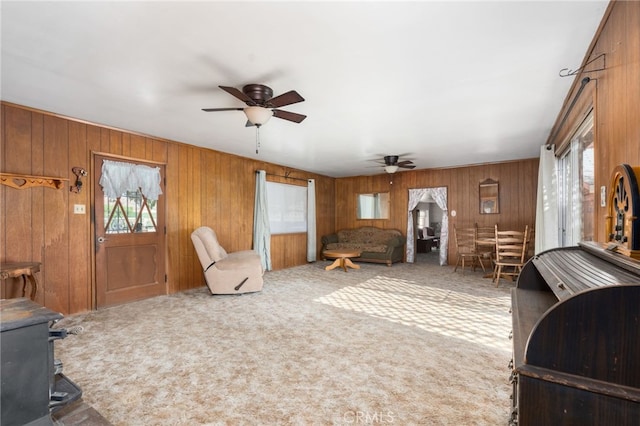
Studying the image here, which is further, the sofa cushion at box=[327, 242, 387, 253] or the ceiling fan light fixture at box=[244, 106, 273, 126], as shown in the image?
the sofa cushion at box=[327, 242, 387, 253]

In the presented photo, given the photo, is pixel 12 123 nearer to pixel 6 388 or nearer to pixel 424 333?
pixel 6 388

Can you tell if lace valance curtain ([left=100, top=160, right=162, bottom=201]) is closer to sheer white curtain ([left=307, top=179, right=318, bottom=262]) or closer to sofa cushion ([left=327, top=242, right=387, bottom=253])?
sheer white curtain ([left=307, top=179, right=318, bottom=262])

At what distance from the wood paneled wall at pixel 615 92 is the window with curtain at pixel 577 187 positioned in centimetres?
51

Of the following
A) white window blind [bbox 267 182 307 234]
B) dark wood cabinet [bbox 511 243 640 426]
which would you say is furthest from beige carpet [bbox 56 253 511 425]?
white window blind [bbox 267 182 307 234]

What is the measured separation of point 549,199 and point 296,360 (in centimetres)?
406

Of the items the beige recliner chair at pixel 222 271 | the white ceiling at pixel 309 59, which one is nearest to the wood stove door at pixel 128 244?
the beige recliner chair at pixel 222 271

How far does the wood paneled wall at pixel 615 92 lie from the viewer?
1.44m

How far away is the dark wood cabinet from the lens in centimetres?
74

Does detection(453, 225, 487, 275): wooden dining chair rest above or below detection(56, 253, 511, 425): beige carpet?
above

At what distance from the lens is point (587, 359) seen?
31.0 inches

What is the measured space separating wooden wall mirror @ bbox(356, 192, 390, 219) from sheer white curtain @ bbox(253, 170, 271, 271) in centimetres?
326

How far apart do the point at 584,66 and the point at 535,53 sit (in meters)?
0.44

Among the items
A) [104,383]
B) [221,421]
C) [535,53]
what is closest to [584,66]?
[535,53]

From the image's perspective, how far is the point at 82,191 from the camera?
374 cm
